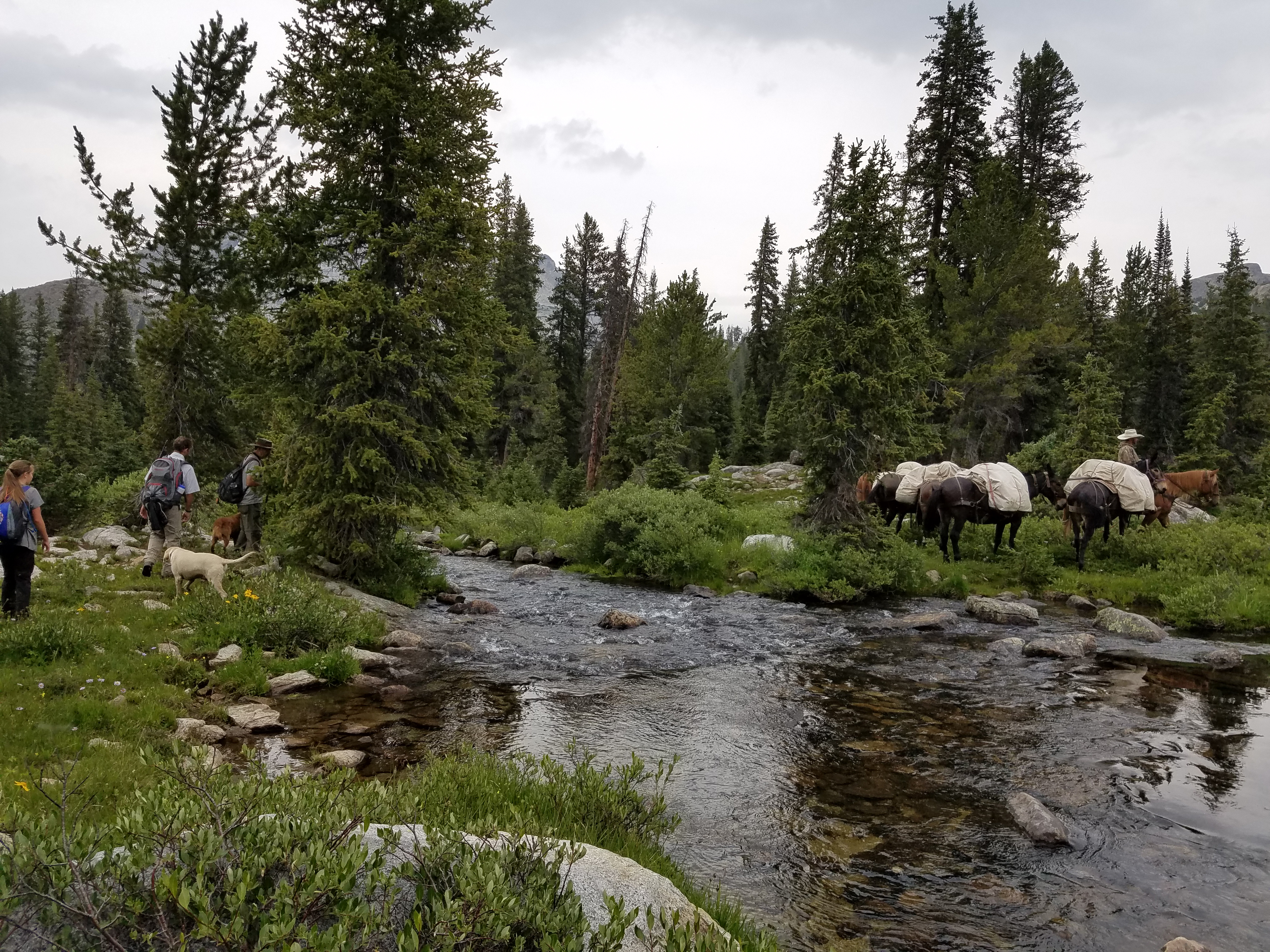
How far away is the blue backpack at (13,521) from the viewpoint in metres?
8.98

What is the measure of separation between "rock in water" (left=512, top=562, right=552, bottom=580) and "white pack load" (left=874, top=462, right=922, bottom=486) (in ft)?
35.0

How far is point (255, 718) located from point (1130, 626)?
15.9 m

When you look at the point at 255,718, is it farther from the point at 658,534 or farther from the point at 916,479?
the point at 916,479

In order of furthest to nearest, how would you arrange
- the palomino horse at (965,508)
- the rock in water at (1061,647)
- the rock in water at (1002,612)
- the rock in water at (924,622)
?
the palomino horse at (965,508), the rock in water at (1002,612), the rock in water at (924,622), the rock in water at (1061,647)

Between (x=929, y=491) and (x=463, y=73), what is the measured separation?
16.8 m

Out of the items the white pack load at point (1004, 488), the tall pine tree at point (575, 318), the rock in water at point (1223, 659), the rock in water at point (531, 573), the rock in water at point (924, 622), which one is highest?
the tall pine tree at point (575, 318)

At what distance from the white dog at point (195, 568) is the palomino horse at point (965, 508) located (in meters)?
18.1

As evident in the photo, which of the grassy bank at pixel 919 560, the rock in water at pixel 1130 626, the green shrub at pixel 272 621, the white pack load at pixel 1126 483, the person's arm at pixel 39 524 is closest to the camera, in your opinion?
the person's arm at pixel 39 524

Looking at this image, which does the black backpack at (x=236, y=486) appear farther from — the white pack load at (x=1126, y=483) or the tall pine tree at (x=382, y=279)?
the white pack load at (x=1126, y=483)

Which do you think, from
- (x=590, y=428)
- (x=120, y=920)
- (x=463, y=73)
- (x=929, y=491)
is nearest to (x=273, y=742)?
(x=120, y=920)

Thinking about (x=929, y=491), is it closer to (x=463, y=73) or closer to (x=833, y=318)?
(x=833, y=318)

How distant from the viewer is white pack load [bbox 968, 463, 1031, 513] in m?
19.5

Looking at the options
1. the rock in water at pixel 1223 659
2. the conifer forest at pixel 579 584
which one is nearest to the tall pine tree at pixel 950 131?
the conifer forest at pixel 579 584

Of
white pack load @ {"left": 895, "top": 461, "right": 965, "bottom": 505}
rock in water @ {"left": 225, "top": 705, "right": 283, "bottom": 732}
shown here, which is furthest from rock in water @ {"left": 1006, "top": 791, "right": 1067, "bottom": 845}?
white pack load @ {"left": 895, "top": 461, "right": 965, "bottom": 505}
